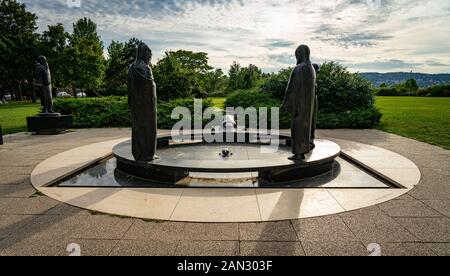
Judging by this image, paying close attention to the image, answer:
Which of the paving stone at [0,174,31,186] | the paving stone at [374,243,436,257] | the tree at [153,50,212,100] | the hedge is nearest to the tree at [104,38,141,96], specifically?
the tree at [153,50,212,100]

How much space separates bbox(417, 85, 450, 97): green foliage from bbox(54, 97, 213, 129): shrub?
158ft

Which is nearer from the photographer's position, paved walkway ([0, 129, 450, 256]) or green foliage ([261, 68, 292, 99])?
paved walkway ([0, 129, 450, 256])

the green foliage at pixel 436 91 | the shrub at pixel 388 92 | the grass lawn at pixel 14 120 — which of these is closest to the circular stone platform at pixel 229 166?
the grass lawn at pixel 14 120

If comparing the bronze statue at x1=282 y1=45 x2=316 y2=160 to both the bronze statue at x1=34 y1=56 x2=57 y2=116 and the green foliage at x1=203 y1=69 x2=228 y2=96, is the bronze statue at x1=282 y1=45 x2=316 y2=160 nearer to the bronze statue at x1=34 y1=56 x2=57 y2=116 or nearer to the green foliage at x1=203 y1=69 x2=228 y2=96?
the bronze statue at x1=34 y1=56 x2=57 y2=116

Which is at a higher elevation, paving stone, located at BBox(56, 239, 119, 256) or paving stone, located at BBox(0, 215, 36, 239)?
paving stone, located at BBox(0, 215, 36, 239)

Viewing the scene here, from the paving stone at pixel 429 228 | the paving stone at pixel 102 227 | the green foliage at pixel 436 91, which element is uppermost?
the green foliage at pixel 436 91

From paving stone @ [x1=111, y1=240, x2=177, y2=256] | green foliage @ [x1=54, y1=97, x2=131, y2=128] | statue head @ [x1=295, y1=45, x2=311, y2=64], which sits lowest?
paving stone @ [x1=111, y1=240, x2=177, y2=256]

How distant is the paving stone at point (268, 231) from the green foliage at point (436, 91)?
5768 cm

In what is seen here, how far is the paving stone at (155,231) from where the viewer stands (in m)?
4.03

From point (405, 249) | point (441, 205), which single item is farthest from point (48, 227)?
point (441, 205)

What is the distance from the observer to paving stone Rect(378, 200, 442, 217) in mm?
4762

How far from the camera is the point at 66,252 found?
368 cm

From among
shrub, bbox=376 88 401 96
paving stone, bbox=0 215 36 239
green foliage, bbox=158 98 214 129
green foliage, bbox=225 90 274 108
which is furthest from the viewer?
shrub, bbox=376 88 401 96

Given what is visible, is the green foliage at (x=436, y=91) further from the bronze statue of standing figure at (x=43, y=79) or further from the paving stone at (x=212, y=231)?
the paving stone at (x=212, y=231)
